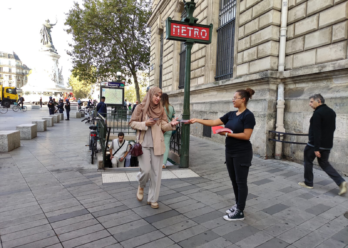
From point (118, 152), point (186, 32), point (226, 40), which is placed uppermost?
point (226, 40)

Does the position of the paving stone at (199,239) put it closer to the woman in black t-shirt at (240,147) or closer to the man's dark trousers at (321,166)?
the woman in black t-shirt at (240,147)

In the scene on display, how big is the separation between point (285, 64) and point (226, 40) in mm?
3733

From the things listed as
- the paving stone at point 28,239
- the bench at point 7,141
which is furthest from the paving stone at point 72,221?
the bench at point 7,141

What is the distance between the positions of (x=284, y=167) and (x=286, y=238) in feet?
→ 11.6

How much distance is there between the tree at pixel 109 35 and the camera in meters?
22.6

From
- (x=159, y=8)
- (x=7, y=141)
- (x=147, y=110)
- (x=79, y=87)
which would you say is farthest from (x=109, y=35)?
(x=79, y=87)

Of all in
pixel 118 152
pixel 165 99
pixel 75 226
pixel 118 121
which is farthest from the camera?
pixel 118 121

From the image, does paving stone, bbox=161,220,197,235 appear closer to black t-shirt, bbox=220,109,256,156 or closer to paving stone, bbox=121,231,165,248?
paving stone, bbox=121,231,165,248

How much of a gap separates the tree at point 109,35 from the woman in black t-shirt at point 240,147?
22.0 metres

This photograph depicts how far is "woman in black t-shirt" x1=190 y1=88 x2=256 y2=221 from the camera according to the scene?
3.05 metres

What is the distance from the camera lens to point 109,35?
23734mm

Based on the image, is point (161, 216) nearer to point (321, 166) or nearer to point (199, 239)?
point (199, 239)

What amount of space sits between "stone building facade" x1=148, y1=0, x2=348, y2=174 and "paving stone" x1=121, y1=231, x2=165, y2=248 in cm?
453

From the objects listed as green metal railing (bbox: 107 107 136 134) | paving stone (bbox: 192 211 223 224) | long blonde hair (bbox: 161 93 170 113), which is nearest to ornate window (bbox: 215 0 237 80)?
green metal railing (bbox: 107 107 136 134)
